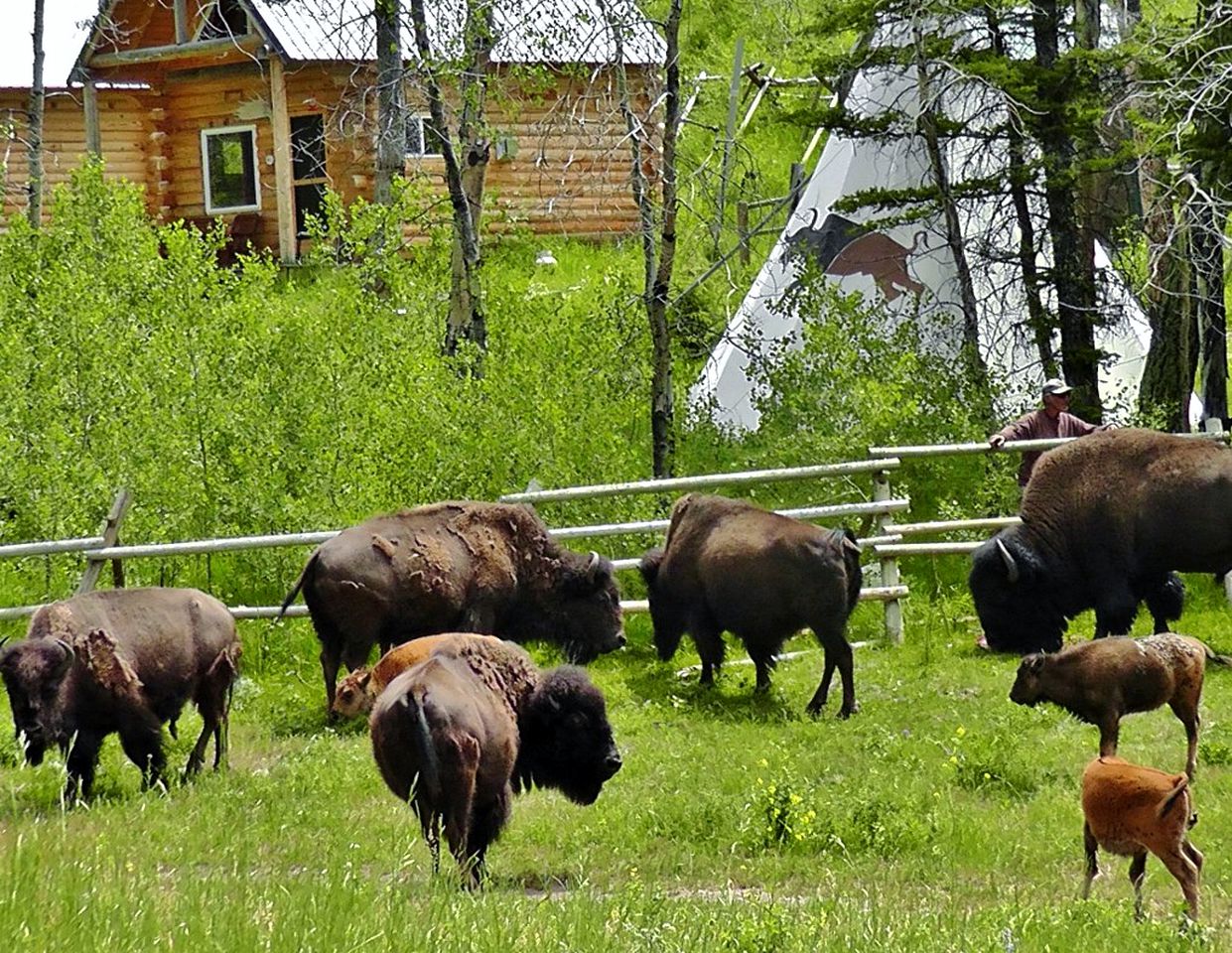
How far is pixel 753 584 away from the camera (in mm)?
11938

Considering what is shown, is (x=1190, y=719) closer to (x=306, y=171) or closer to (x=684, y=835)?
(x=684, y=835)

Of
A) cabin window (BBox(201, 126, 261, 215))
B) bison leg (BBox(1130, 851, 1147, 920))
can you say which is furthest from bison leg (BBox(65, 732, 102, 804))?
cabin window (BBox(201, 126, 261, 215))

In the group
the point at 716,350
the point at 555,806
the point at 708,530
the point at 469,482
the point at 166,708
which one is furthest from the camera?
the point at 716,350

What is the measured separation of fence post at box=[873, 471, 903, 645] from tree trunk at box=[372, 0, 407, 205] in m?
6.22

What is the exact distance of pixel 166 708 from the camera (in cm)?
1016

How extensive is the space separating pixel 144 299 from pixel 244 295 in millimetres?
1196

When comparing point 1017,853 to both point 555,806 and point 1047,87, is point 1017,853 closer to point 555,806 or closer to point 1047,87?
point 555,806

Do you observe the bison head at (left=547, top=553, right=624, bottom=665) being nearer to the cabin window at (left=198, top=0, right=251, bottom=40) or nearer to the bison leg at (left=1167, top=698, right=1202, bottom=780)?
the bison leg at (left=1167, top=698, right=1202, bottom=780)

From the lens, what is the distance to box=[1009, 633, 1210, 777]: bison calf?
29.4 feet

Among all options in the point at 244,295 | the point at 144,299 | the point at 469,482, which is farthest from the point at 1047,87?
the point at 144,299

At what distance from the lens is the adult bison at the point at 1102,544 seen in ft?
41.5

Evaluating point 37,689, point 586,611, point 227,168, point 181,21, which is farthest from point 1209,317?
point 227,168

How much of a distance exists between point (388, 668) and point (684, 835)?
2.07 m

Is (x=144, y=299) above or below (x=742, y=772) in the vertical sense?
above
